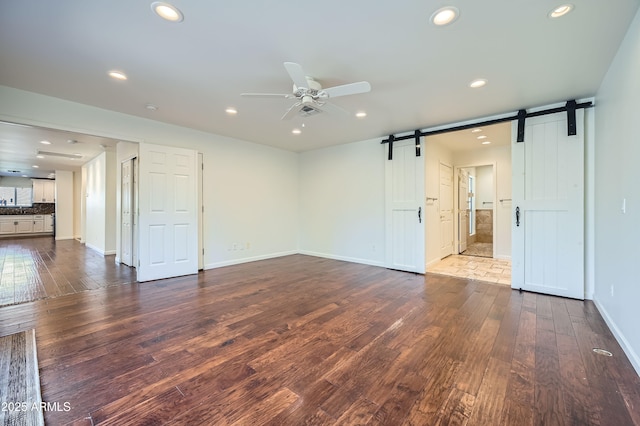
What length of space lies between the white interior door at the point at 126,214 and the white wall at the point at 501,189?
764 centimetres

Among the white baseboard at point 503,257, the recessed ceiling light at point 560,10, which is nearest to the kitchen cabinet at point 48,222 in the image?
the recessed ceiling light at point 560,10

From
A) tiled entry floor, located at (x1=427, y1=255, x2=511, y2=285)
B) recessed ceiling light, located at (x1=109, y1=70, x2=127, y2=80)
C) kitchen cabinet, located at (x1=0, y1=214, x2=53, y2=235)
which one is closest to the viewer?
recessed ceiling light, located at (x1=109, y1=70, x2=127, y2=80)

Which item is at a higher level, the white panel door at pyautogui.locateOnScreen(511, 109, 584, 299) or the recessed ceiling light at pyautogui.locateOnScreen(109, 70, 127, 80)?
the recessed ceiling light at pyautogui.locateOnScreen(109, 70, 127, 80)

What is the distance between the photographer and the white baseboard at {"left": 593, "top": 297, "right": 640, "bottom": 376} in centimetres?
195

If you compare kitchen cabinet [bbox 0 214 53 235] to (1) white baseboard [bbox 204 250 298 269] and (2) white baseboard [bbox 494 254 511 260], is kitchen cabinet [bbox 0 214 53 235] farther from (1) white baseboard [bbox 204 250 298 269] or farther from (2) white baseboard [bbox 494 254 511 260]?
(2) white baseboard [bbox 494 254 511 260]

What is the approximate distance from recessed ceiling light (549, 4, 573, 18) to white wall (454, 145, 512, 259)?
4.69m

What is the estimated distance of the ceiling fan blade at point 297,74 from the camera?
2256 millimetres

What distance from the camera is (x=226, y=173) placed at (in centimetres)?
549

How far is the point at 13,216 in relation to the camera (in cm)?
1011

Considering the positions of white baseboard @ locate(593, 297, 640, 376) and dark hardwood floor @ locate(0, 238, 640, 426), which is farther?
white baseboard @ locate(593, 297, 640, 376)

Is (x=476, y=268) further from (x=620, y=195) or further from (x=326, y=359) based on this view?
(x=326, y=359)

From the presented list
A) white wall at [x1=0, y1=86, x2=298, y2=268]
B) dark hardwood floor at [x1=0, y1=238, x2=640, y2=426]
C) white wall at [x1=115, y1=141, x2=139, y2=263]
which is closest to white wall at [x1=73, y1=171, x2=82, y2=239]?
white wall at [x1=115, y1=141, x2=139, y2=263]

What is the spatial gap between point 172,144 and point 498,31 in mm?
4756

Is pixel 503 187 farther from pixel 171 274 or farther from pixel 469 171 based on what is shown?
pixel 171 274
